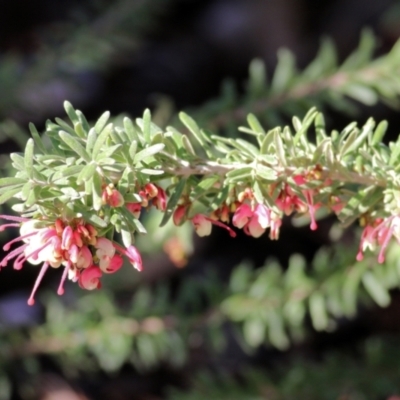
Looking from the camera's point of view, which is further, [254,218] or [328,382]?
[328,382]

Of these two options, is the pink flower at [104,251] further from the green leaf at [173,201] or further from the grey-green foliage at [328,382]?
the grey-green foliage at [328,382]

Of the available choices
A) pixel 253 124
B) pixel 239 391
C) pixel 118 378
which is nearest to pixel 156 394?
pixel 118 378

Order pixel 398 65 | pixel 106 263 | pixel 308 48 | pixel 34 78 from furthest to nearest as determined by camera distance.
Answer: pixel 308 48 < pixel 34 78 < pixel 398 65 < pixel 106 263

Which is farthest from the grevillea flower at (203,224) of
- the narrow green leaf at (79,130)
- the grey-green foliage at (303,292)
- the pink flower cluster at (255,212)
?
the grey-green foliage at (303,292)

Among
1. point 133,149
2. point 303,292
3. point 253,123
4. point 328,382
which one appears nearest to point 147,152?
point 133,149

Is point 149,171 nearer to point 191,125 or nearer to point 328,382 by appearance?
point 191,125

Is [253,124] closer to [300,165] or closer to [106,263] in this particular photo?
[300,165]

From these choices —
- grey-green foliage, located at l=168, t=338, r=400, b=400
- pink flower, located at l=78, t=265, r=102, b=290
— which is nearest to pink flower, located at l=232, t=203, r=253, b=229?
pink flower, located at l=78, t=265, r=102, b=290
